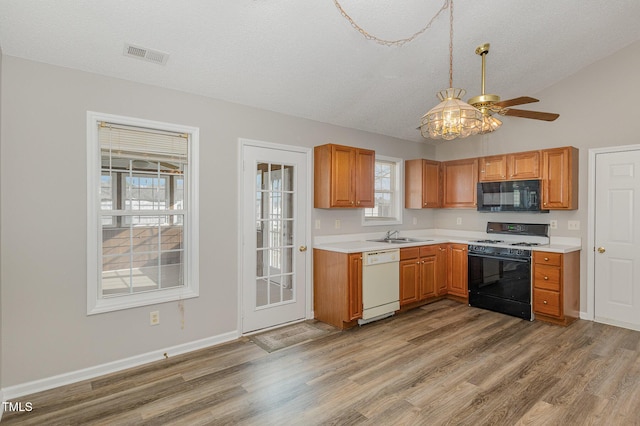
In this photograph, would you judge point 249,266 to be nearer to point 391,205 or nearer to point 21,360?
point 21,360

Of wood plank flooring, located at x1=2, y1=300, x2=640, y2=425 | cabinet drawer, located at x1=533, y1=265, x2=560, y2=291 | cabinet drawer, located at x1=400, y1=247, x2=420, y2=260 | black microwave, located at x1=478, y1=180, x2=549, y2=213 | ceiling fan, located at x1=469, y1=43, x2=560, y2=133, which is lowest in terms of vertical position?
wood plank flooring, located at x1=2, y1=300, x2=640, y2=425

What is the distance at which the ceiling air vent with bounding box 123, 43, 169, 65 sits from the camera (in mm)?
2661

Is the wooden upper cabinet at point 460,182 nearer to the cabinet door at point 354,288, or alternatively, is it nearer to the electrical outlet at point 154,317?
the cabinet door at point 354,288

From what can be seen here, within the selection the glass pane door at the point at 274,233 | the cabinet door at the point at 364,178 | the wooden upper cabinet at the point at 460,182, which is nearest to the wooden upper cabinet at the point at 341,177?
the cabinet door at the point at 364,178

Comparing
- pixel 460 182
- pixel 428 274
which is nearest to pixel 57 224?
pixel 428 274

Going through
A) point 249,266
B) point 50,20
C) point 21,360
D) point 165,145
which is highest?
point 50,20

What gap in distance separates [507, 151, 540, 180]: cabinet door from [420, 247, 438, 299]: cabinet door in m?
1.45

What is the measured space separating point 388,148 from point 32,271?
437 cm

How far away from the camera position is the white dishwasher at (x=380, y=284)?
4.05 meters

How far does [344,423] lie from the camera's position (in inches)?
88.7

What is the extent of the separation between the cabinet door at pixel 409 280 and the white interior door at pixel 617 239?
2118 millimetres

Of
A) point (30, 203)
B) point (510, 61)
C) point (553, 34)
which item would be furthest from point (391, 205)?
point (30, 203)

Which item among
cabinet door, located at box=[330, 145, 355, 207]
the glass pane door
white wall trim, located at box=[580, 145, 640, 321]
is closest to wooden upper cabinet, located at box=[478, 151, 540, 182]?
white wall trim, located at box=[580, 145, 640, 321]

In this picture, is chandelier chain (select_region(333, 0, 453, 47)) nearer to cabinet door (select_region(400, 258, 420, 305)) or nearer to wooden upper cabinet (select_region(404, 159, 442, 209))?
wooden upper cabinet (select_region(404, 159, 442, 209))
